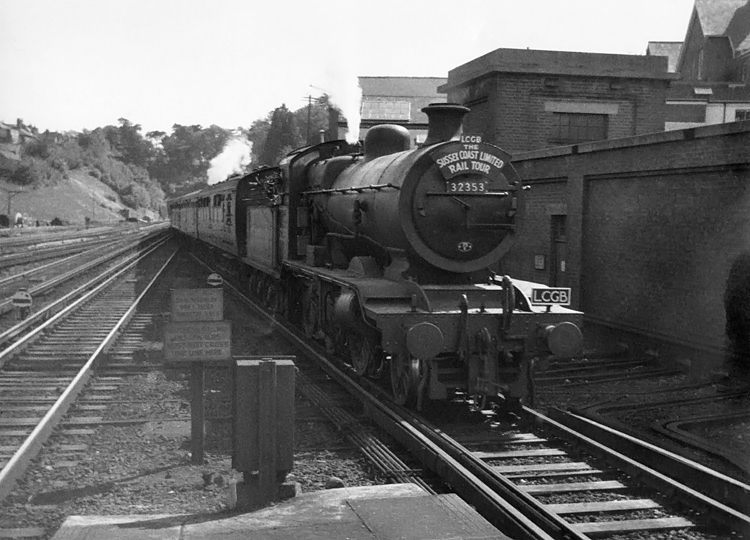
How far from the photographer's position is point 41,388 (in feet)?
28.9

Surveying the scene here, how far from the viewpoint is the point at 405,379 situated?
8.07 meters

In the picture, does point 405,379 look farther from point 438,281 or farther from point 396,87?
point 396,87

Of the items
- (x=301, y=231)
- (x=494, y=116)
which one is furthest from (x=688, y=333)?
(x=494, y=116)

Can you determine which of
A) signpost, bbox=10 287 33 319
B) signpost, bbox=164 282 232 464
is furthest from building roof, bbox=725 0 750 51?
signpost, bbox=164 282 232 464

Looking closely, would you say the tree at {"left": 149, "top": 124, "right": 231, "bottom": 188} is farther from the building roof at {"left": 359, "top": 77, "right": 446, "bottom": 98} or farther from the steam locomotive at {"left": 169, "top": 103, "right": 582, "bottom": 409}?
the steam locomotive at {"left": 169, "top": 103, "right": 582, "bottom": 409}

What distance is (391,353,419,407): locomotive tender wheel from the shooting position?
7.84m

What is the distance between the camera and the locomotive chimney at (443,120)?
28.7 ft

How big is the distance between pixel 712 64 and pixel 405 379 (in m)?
34.9

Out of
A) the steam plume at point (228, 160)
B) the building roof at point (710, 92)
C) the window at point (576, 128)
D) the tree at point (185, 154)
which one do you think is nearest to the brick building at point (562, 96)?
the window at point (576, 128)

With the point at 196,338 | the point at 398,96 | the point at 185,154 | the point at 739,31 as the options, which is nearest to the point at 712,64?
the point at 739,31

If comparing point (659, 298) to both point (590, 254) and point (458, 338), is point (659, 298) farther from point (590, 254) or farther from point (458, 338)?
point (458, 338)

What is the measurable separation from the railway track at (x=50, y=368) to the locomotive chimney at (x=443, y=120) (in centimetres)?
456

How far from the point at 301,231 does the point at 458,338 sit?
5.38m

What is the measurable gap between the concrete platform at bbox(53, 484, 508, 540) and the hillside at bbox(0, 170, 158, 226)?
→ 171ft
